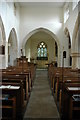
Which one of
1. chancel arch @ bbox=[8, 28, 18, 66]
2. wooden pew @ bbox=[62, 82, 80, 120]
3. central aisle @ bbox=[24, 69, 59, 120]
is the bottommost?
central aisle @ bbox=[24, 69, 59, 120]

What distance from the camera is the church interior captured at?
362cm

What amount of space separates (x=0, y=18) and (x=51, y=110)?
634cm

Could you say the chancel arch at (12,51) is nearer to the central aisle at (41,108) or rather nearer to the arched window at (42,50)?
the central aisle at (41,108)

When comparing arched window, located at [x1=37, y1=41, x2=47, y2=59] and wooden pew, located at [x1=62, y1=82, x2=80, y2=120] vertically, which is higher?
arched window, located at [x1=37, y1=41, x2=47, y2=59]

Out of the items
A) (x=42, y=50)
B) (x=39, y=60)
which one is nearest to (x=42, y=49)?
(x=42, y=50)

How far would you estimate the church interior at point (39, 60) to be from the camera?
3625 millimetres

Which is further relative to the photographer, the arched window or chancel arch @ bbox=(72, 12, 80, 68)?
the arched window

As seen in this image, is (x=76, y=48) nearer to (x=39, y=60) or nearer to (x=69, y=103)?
(x=69, y=103)

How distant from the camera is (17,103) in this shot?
3555 mm

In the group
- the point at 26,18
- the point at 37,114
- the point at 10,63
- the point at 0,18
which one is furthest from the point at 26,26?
the point at 37,114

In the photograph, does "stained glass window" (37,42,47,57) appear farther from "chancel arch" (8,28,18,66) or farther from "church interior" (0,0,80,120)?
"chancel arch" (8,28,18,66)

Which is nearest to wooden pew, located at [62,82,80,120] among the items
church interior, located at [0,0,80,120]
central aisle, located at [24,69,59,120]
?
church interior, located at [0,0,80,120]

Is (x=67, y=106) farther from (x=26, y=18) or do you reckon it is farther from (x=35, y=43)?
(x=35, y=43)

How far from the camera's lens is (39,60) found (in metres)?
22.1
